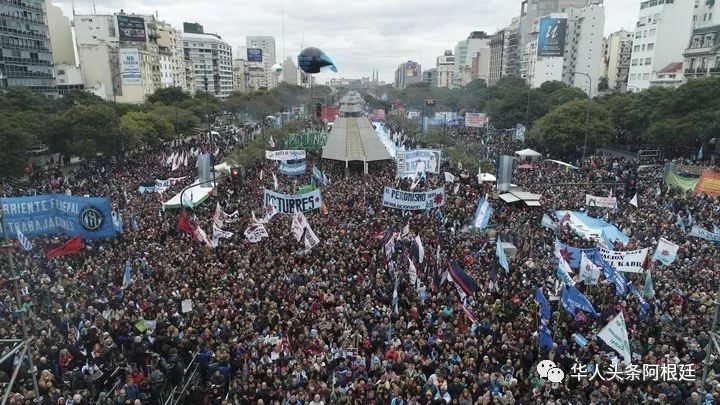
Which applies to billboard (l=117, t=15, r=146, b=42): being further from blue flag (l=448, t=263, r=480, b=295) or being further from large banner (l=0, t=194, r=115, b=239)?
blue flag (l=448, t=263, r=480, b=295)

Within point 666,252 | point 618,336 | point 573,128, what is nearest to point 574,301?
point 618,336

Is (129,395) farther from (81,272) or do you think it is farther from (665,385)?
(665,385)

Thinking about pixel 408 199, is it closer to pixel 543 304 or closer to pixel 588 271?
pixel 588 271

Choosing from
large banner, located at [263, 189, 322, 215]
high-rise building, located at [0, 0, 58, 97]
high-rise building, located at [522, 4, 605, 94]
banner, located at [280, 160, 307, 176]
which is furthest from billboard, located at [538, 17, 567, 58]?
large banner, located at [263, 189, 322, 215]

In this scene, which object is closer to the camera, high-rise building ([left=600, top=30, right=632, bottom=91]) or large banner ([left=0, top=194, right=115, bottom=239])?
large banner ([left=0, top=194, right=115, bottom=239])

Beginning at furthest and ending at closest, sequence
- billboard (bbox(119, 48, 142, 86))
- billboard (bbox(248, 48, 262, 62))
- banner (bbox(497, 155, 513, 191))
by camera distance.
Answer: billboard (bbox(248, 48, 262, 62)) < billboard (bbox(119, 48, 142, 86)) < banner (bbox(497, 155, 513, 191))

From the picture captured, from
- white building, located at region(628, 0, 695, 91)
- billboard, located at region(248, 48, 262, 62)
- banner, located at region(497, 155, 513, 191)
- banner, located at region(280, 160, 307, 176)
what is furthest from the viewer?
billboard, located at region(248, 48, 262, 62)
